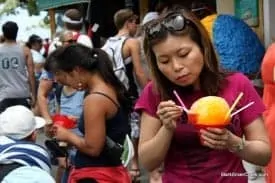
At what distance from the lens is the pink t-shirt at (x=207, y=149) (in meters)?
3.07

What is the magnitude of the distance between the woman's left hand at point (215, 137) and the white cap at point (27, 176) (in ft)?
5.97

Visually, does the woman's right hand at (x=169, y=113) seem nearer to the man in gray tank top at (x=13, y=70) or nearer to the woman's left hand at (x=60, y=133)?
the woman's left hand at (x=60, y=133)

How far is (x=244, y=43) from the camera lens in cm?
725

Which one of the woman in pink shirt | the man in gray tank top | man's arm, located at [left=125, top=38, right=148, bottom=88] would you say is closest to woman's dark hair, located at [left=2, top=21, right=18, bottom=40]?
the man in gray tank top

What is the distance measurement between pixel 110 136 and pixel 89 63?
52cm

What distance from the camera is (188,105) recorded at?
3.10 metres

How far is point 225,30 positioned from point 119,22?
164 cm

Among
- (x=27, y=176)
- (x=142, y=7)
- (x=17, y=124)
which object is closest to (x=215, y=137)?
(x=27, y=176)

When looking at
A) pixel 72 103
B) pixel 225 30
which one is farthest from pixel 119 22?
pixel 72 103

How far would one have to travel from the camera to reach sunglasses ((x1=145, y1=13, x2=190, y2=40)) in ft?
10.1

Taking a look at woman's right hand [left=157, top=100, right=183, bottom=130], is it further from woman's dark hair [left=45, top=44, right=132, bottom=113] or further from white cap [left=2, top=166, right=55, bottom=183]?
woman's dark hair [left=45, top=44, right=132, bottom=113]

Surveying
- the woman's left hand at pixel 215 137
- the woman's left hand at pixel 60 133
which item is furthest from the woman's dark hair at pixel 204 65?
the woman's left hand at pixel 60 133

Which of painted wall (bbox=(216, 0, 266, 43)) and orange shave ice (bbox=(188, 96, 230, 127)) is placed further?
painted wall (bbox=(216, 0, 266, 43))

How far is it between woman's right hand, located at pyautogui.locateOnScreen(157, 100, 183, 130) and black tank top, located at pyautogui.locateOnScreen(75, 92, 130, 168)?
6.15 ft
